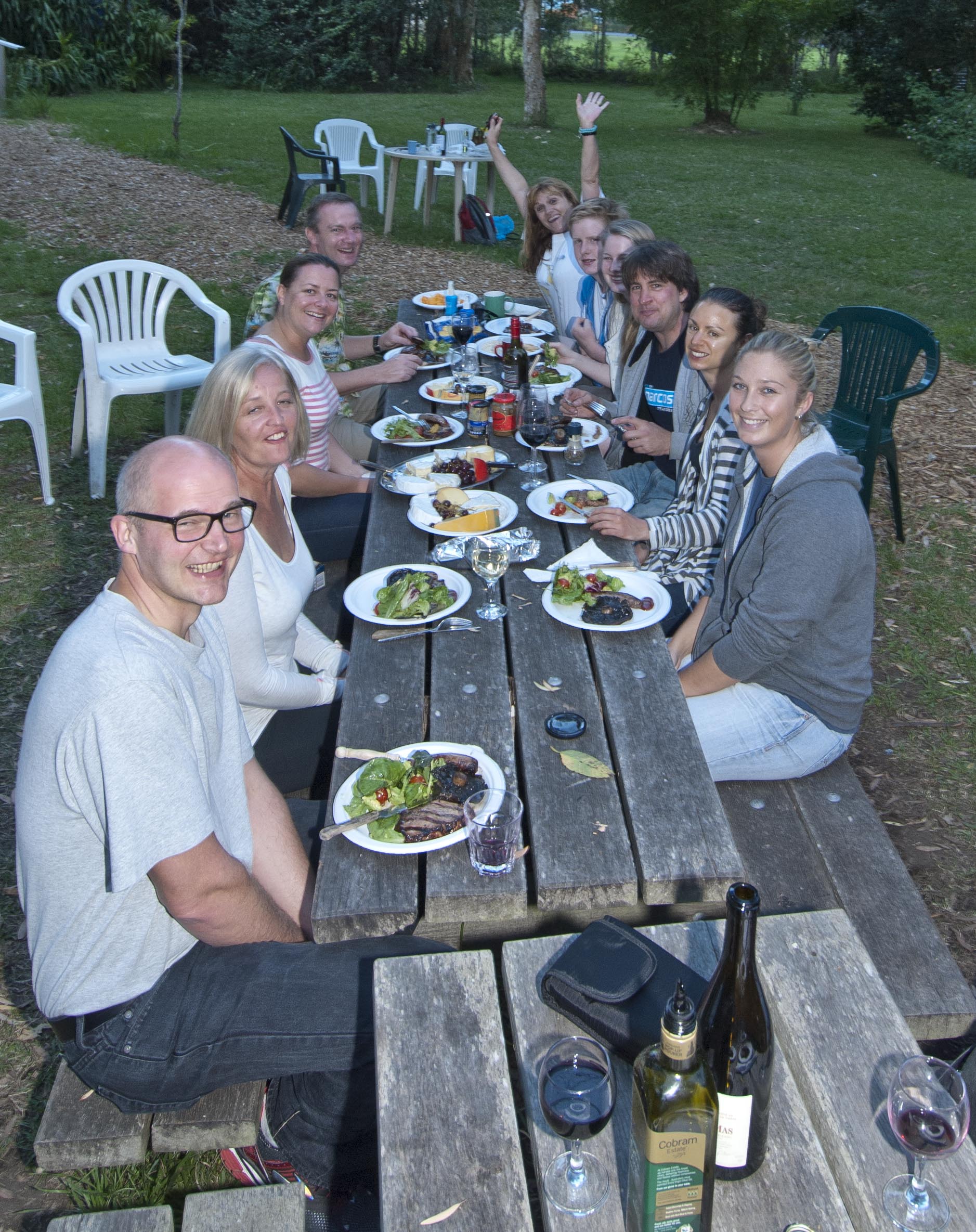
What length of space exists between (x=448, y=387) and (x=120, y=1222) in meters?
4.13

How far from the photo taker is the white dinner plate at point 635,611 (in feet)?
10.3

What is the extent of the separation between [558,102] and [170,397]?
22886mm

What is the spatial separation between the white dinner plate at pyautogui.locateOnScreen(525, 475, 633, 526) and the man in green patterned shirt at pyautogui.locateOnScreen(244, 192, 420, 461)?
1639mm

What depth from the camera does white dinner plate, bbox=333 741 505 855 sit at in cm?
230

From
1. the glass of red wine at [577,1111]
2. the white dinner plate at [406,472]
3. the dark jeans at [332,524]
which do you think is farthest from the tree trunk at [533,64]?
the glass of red wine at [577,1111]

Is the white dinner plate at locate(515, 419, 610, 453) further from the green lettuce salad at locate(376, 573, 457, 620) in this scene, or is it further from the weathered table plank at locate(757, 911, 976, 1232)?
the weathered table plank at locate(757, 911, 976, 1232)

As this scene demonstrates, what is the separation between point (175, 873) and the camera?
2123 millimetres

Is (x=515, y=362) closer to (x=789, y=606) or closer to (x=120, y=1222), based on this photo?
(x=789, y=606)

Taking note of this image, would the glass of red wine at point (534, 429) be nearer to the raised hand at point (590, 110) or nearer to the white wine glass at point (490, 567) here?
the white wine glass at point (490, 567)

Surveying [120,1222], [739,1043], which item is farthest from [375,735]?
[739,1043]

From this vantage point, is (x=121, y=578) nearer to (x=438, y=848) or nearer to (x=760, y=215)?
(x=438, y=848)

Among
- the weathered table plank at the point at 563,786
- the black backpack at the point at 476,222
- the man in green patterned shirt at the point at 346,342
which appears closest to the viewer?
the weathered table plank at the point at 563,786

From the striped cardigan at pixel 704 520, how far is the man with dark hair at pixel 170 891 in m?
2.04

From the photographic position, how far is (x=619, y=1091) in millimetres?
1674
